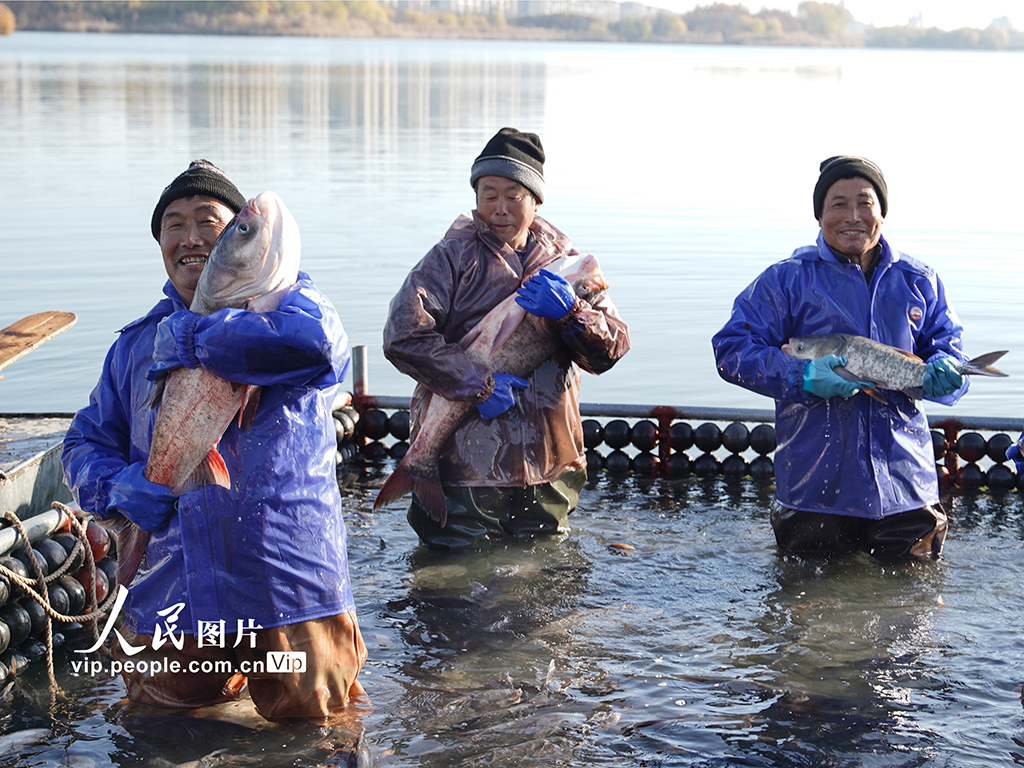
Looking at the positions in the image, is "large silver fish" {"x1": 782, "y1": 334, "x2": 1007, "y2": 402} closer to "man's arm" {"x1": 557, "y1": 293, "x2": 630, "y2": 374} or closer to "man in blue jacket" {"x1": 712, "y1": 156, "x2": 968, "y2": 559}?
"man in blue jacket" {"x1": 712, "y1": 156, "x2": 968, "y2": 559}

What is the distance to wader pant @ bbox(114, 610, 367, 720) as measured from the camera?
4.08 meters

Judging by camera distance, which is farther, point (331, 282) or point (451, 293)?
point (331, 282)

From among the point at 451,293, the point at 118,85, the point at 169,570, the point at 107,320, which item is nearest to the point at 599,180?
the point at 107,320

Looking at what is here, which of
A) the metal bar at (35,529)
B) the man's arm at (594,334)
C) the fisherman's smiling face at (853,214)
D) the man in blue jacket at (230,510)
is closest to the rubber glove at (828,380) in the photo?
the fisherman's smiling face at (853,214)

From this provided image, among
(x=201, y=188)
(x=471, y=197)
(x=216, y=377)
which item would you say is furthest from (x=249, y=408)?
(x=471, y=197)

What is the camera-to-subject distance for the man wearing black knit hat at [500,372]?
6.21m

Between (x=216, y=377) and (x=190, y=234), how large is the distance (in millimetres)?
621

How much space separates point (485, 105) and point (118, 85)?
1520cm

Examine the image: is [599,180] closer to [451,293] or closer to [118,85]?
[451,293]

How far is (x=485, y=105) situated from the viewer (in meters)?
45.3

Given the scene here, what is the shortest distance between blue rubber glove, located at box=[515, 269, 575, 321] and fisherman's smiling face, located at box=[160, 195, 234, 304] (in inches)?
84.7

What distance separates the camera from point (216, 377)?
12.8ft

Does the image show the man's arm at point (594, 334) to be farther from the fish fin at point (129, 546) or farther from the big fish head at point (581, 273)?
the fish fin at point (129, 546)

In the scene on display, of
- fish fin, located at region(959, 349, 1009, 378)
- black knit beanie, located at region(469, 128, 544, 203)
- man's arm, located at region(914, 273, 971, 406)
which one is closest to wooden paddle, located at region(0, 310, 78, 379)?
black knit beanie, located at region(469, 128, 544, 203)
